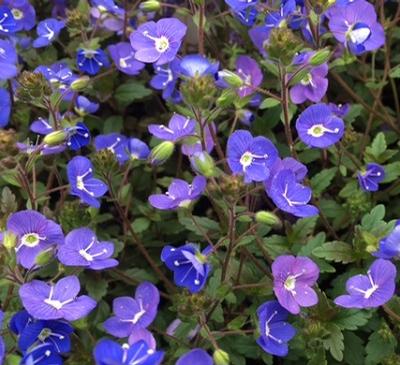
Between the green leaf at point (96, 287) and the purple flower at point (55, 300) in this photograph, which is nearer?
the purple flower at point (55, 300)

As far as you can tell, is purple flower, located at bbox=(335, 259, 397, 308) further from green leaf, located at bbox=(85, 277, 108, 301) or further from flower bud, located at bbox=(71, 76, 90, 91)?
flower bud, located at bbox=(71, 76, 90, 91)

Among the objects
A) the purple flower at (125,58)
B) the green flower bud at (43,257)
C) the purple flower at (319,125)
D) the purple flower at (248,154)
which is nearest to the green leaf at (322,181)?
the purple flower at (319,125)

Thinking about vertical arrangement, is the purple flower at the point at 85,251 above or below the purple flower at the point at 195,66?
below

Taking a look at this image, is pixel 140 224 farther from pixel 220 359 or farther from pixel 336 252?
pixel 220 359

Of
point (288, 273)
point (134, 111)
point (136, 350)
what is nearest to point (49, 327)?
point (136, 350)

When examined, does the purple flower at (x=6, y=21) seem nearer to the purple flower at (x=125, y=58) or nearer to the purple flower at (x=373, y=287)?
the purple flower at (x=125, y=58)

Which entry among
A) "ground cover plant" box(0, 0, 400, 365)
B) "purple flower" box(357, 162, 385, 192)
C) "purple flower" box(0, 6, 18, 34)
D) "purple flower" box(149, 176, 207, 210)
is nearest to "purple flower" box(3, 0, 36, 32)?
"ground cover plant" box(0, 0, 400, 365)

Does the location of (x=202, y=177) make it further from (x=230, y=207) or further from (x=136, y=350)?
(x=136, y=350)
